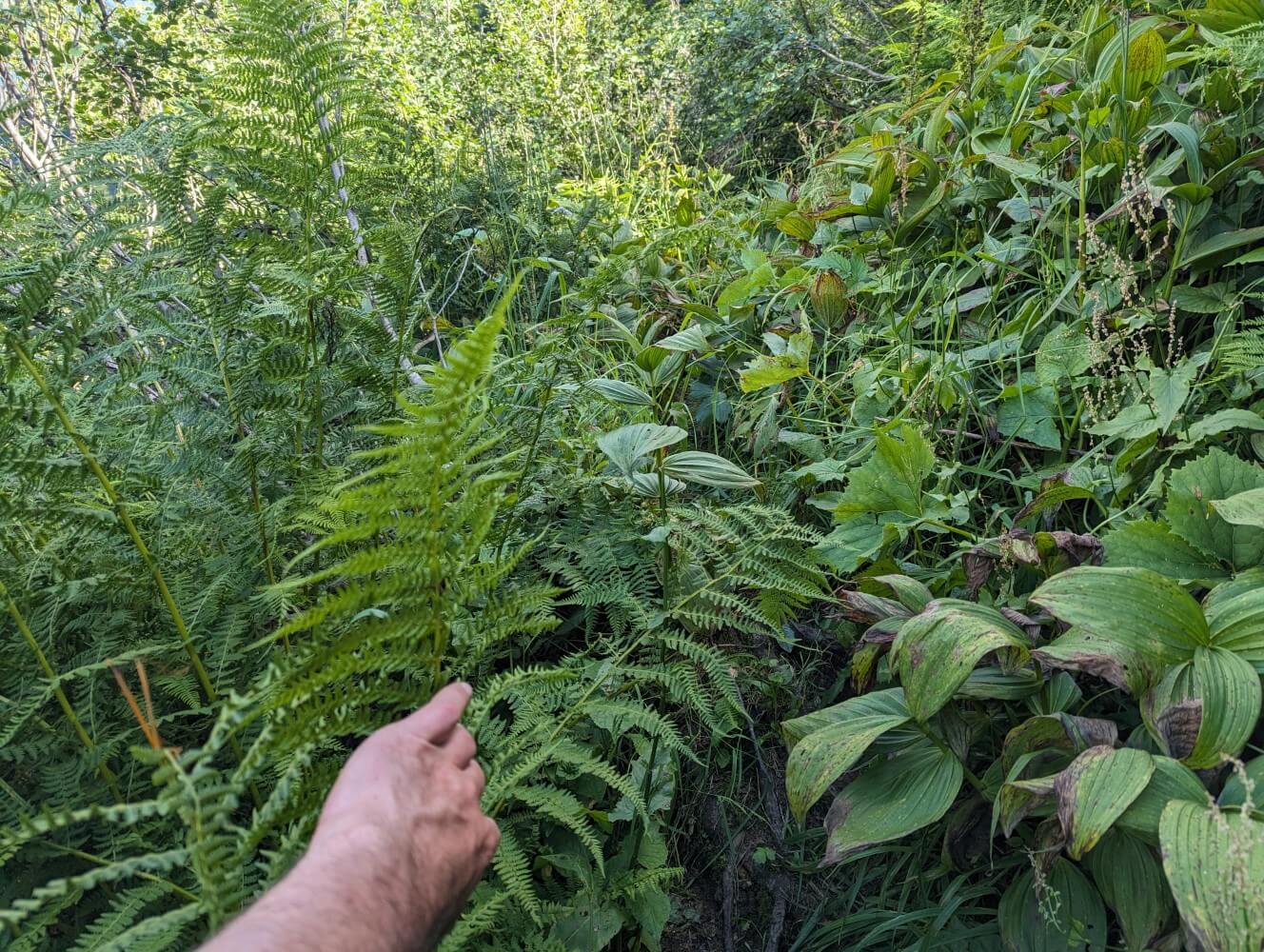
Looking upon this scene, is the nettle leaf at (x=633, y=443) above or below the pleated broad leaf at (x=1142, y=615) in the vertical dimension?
above

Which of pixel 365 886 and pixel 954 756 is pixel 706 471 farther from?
pixel 365 886

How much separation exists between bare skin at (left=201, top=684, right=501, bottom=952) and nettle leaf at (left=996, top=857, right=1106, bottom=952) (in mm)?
863

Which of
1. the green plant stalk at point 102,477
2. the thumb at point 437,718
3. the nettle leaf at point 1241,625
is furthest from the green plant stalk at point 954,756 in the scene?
the green plant stalk at point 102,477

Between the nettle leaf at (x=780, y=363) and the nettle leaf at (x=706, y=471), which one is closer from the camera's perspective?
the nettle leaf at (x=706, y=471)

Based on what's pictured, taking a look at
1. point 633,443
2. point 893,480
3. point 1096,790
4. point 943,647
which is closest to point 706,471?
point 633,443

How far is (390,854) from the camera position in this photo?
624 mm

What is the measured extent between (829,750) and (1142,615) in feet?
1.66

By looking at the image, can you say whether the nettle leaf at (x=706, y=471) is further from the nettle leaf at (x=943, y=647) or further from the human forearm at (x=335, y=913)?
the human forearm at (x=335, y=913)

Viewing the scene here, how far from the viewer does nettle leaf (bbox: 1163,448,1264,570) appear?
4.28ft

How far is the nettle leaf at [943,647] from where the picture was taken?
1.17 meters

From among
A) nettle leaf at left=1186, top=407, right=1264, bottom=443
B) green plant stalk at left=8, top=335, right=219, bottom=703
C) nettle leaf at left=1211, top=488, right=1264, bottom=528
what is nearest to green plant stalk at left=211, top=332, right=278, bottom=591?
green plant stalk at left=8, top=335, right=219, bottom=703

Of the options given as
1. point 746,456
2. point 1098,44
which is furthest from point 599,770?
point 1098,44

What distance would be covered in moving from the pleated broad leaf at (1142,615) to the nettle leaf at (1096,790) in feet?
0.54

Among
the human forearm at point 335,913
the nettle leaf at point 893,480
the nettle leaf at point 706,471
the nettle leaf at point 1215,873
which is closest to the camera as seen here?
the human forearm at point 335,913
